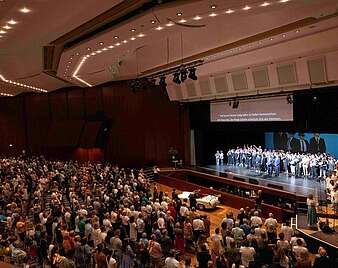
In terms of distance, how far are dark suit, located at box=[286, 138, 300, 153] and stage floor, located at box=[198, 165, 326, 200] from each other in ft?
6.75

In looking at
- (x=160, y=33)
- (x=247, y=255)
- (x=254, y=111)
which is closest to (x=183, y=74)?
(x=160, y=33)

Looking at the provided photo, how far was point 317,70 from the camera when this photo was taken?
50.9ft

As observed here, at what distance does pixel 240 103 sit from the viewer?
868 inches

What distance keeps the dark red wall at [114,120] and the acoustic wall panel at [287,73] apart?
10.7 metres

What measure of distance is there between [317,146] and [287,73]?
23.0ft

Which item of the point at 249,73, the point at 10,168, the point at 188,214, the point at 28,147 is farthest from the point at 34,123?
the point at 188,214

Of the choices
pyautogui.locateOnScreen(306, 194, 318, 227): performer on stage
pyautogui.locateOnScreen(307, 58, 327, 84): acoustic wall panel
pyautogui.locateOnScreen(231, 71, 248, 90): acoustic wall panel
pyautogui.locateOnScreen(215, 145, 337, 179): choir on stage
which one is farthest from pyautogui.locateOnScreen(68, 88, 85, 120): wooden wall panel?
pyautogui.locateOnScreen(306, 194, 318, 227): performer on stage

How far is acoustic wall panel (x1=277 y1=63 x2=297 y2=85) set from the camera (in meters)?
16.6

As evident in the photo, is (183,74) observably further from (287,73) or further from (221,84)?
(221,84)

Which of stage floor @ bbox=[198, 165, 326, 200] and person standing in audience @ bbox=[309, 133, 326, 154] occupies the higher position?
person standing in audience @ bbox=[309, 133, 326, 154]

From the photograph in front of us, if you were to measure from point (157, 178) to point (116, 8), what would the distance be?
16.5m

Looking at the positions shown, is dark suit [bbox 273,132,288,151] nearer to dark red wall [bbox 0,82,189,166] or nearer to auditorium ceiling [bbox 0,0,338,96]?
dark red wall [bbox 0,82,189,166]

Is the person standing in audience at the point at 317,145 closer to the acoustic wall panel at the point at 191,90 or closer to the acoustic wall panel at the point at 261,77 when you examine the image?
the acoustic wall panel at the point at 261,77

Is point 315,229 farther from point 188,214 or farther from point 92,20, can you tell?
point 92,20
